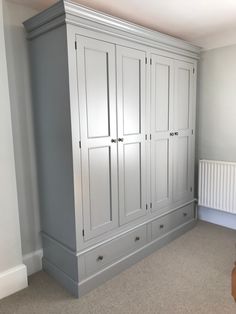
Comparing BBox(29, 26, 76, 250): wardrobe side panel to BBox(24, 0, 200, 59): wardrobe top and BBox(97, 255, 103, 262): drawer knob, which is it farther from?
BBox(97, 255, 103, 262): drawer knob

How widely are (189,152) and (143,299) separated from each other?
1.70m

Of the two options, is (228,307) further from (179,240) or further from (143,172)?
(143,172)

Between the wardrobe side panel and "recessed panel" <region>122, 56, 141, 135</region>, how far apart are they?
1.81 feet

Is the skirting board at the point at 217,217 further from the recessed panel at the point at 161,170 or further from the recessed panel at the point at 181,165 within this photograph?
the recessed panel at the point at 161,170

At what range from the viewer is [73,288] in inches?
79.9

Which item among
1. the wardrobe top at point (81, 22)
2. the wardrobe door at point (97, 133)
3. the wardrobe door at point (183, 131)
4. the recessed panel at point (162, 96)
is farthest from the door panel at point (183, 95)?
the wardrobe door at point (97, 133)

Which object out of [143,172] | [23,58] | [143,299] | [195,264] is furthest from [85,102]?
[195,264]

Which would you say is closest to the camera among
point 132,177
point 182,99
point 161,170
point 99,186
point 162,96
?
point 99,186

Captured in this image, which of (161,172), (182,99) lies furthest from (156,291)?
(182,99)

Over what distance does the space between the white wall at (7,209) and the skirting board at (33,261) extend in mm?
162

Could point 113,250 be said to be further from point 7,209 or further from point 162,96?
point 162,96

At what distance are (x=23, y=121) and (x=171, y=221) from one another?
1.86 meters

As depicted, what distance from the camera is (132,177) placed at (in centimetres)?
237

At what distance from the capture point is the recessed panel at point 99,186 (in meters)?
2.04
